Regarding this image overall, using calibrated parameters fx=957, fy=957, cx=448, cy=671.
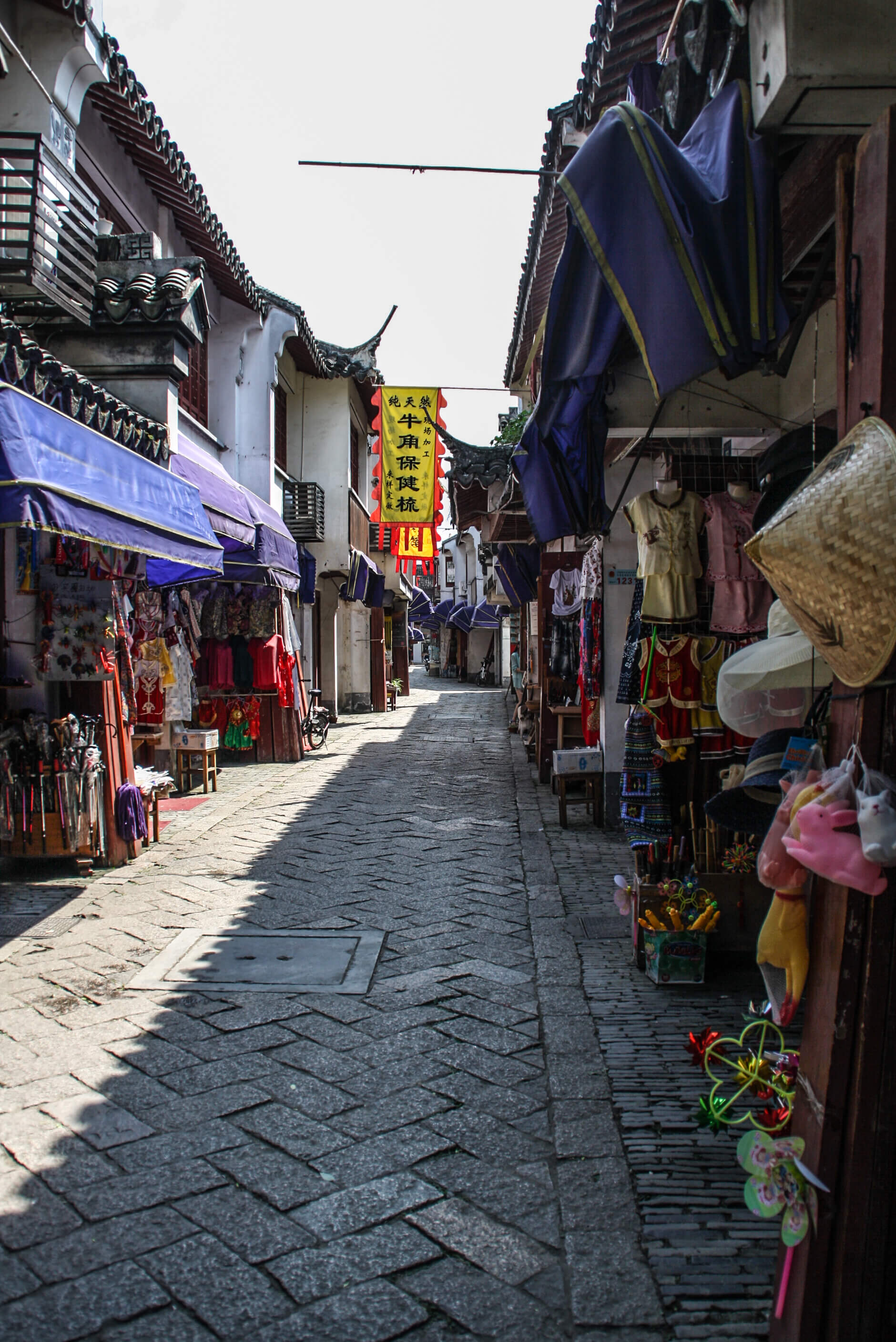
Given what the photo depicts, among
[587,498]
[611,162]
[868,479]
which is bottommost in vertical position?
[868,479]

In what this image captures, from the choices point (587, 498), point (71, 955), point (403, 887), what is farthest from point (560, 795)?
point (71, 955)

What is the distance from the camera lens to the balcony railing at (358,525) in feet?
63.2

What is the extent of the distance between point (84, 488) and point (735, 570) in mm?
3690

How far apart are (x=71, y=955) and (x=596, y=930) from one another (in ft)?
9.96

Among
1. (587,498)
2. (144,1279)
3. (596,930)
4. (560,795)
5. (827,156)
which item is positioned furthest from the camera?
(560,795)

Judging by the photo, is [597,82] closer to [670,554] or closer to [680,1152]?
[670,554]

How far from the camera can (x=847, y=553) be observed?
6.31 feet

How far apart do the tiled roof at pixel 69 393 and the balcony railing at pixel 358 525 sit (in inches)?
452

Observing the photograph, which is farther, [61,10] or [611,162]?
[61,10]

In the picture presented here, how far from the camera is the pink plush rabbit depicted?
1.83 metres

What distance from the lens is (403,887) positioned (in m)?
6.89

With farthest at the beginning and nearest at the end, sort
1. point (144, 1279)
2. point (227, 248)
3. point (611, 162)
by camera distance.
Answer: point (227, 248)
point (611, 162)
point (144, 1279)

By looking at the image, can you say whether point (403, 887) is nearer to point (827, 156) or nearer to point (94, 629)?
point (94, 629)

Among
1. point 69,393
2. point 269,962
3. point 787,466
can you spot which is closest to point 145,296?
point 69,393
